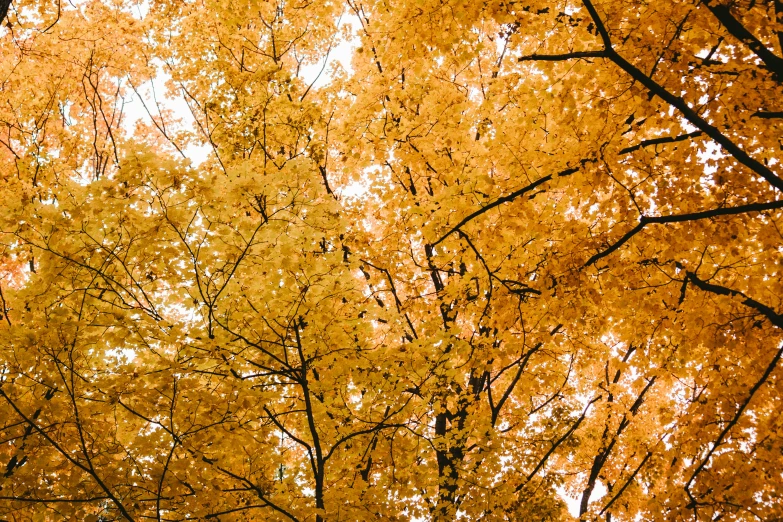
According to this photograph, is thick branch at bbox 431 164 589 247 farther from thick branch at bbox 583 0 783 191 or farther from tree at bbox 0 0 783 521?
thick branch at bbox 583 0 783 191

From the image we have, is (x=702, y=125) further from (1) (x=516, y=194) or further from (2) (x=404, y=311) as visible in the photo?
(2) (x=404, y=311)

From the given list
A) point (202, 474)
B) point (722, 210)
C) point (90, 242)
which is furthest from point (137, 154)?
point (722, 210)

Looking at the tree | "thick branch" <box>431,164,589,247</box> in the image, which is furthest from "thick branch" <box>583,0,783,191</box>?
"thick branch" <box>431,164,589,247</box>

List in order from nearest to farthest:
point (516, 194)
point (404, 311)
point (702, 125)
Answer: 1. point (702, 125)
2. point (516, 194)
3. point (404, 311)

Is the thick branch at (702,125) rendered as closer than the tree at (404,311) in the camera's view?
Yes

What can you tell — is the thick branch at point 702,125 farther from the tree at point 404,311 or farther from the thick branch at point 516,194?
the thick branch at point 516,194

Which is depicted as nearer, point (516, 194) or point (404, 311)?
point (516, 194)

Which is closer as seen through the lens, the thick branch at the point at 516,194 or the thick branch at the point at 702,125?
the thick branch at the point at 702,125

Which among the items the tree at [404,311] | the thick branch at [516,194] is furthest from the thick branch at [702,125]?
the thick branch at [516,194]

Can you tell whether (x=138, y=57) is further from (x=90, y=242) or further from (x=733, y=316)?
(x=733, y=316)

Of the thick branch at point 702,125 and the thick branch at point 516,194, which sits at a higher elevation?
the thick branch at point 516,194

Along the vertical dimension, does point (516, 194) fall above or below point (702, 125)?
above

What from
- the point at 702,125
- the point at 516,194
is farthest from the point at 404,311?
the point at 702,125

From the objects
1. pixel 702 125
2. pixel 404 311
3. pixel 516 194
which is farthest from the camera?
pixel 404 311
